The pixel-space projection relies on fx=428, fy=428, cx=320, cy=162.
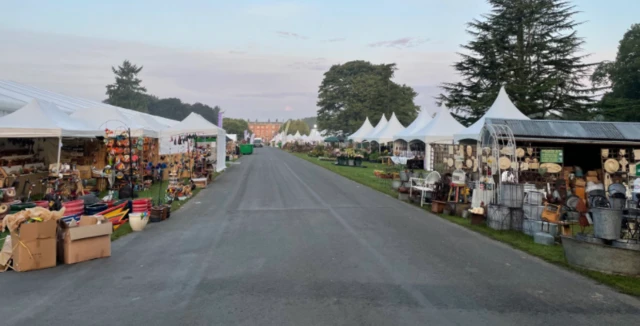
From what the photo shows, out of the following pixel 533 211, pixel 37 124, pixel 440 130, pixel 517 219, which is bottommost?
pixel 517 219

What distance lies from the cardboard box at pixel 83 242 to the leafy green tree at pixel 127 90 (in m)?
95.4

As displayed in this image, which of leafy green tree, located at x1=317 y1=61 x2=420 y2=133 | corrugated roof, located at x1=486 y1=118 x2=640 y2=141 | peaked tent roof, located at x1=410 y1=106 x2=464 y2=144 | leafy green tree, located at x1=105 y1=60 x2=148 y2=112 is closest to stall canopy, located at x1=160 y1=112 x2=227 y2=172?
peaked tent roof, located at x1=410 y1=106 x2=464 y2=144

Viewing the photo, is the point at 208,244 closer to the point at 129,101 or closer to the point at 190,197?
the point at 190,197

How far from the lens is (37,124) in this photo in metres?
12.7

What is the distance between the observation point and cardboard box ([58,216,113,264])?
22.9 feet

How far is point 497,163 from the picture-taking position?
1159cm

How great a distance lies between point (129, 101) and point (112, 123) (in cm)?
8691

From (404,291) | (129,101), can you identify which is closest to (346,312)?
(404,291)

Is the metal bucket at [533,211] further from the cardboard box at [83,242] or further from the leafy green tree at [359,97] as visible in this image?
the leafy green tree at [359,97]

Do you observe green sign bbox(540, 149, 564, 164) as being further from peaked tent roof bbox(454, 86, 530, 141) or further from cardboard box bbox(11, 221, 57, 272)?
cardboard box bbox(11, 221, 57, 272)

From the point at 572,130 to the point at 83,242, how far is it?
1387 centimetres

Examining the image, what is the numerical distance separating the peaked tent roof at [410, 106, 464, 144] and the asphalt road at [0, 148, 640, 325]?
58.4ft

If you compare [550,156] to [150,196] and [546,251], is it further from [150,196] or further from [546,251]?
[150,196]

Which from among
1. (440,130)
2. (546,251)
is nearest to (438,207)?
(546,251)
